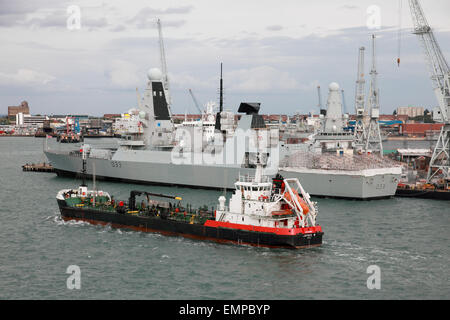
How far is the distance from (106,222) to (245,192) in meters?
10.9

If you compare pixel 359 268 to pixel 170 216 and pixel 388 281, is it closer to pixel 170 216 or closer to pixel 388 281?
pixel 388 281

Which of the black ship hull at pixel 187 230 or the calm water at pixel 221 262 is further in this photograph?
the black ship hull at pixel 187 230

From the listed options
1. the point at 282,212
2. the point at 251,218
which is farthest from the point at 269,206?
the point at 251,218

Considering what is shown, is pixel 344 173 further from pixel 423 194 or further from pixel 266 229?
pixel 266 229

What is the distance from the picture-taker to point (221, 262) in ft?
86.7

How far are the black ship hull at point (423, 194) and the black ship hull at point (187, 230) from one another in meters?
21.9

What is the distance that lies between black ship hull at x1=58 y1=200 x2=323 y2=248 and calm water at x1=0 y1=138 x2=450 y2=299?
1.76 feet

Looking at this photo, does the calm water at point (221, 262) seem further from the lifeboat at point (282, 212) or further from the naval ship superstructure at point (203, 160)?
the naval ship superstructure at point (203, 160)

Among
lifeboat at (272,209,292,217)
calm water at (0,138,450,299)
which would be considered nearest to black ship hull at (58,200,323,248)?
calm water at (0,138,450,299)

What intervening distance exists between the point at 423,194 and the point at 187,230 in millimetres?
25385

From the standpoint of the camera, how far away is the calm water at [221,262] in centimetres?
2262

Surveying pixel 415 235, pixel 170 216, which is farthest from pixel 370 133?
pixel 170 216
